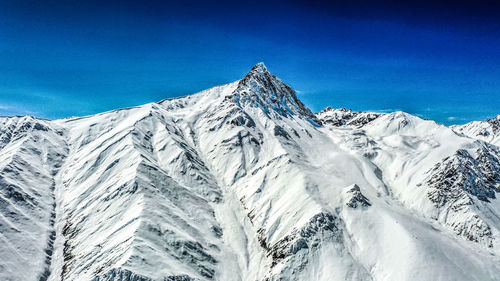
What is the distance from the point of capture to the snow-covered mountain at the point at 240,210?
98.8 meters

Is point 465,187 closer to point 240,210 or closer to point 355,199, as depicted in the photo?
point 355,199

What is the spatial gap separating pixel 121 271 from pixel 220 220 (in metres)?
51.2

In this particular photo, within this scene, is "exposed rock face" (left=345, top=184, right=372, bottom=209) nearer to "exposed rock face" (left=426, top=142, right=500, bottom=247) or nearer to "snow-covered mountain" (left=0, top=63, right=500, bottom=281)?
"snow-covered mountain" (left=0, top=63, right=500, bottom=281)

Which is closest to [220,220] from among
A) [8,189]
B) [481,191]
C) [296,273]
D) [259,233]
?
[259,233]

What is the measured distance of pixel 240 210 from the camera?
13875 cm

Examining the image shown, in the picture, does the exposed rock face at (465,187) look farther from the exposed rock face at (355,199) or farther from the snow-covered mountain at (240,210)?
the exposed rock face at (355,199)

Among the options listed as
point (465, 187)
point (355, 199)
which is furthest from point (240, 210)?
point (465, 187)

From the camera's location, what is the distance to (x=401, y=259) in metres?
99.6

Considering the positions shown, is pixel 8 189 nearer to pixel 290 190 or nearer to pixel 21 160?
pixel 21 160

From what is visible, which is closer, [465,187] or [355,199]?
[355,199]

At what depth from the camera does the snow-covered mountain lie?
9875 cm

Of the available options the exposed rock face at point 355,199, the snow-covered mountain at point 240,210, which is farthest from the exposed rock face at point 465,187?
the exposed rock face at point 355,199

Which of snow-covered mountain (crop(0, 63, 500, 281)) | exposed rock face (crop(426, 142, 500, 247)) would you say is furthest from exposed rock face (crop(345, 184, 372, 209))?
exposed rock face (crop(426, 142, 500, 247))

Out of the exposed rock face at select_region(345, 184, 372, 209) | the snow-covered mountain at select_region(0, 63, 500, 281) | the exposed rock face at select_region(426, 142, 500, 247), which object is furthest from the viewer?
the exposed rock face at select_region(426, 142, 500, 247)
